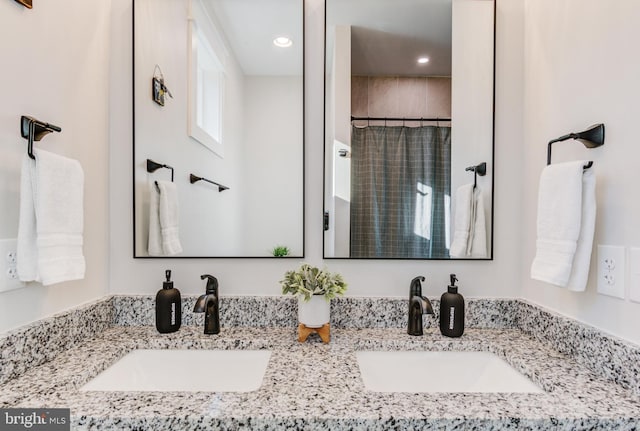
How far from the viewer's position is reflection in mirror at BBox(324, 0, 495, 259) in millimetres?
1332

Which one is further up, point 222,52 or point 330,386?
point 222,52

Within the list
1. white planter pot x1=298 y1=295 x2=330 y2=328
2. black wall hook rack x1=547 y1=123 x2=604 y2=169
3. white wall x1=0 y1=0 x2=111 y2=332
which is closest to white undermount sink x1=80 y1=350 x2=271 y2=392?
white planter pot x1=298 y1=295 x2=330 y2=328

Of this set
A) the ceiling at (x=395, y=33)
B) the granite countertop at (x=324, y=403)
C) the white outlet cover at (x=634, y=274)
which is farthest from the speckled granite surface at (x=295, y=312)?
the ceiling at (x=395, y=33)

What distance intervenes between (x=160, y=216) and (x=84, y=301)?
37 centimetres

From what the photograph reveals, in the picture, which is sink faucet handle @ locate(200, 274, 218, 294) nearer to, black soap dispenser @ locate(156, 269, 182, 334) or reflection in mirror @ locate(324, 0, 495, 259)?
black soap dispenser @ locate(156, 269, 182, 334)

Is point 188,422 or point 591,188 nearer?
point 188,422

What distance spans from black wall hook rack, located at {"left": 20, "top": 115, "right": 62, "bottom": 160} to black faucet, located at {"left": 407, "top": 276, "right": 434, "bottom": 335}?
1148 mm

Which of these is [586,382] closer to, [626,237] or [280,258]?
[626,237]

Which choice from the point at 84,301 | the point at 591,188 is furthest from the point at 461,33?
the point at 84,301

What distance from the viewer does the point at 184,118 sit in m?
1.38

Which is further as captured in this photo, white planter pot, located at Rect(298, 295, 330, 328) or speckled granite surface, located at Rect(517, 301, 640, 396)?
white planter pot, located at Rect(298, 295, 330, 328)

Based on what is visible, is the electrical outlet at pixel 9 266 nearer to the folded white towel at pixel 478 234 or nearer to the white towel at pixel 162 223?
the white towel at pixel 162 223

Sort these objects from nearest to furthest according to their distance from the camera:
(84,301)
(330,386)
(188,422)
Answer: (188,422), (330,386), (84,301)

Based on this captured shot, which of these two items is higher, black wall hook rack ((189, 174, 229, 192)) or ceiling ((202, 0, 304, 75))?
ceiling ((202, 0, 304, 75))
